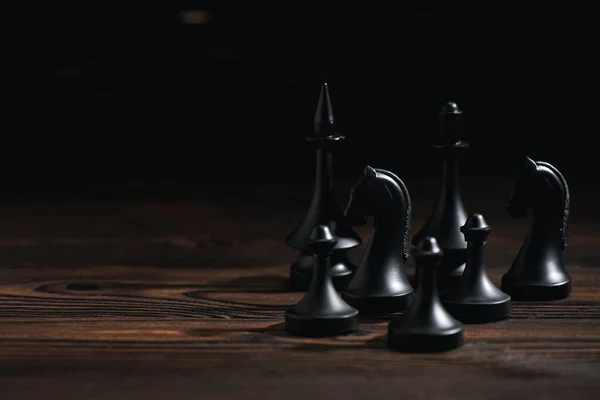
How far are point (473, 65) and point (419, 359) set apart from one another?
A: 2062 mm

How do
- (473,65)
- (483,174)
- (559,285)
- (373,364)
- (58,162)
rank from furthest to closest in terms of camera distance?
(473,65) < (58,162) < (483,174) < (559,285) < (373,364)

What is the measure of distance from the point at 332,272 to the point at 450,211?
0.19m

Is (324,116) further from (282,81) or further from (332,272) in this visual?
(282,81)

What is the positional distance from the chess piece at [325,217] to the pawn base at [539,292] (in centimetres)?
23

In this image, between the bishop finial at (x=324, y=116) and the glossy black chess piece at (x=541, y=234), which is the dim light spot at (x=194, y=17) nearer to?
the bishop finial at (x=324, y=116)

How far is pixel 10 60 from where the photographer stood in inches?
132

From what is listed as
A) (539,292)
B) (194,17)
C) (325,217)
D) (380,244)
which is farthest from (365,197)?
(194,17)

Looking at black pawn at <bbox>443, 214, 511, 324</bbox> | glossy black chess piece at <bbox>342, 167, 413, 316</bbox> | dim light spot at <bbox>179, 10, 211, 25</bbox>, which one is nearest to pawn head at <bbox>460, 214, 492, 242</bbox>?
black pawn at <bbox>443, 214, 511, 324</bbox>

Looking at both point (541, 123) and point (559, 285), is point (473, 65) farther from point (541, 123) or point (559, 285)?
point (559, 285)

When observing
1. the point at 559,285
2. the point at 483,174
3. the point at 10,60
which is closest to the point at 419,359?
the point at 559,285

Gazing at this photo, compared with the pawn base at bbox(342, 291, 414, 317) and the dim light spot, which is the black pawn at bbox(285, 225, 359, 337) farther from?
the dim light spot

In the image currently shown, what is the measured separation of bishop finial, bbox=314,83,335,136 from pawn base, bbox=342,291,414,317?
26cm

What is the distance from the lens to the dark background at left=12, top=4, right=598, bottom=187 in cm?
319

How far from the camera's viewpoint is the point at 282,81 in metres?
3.30
